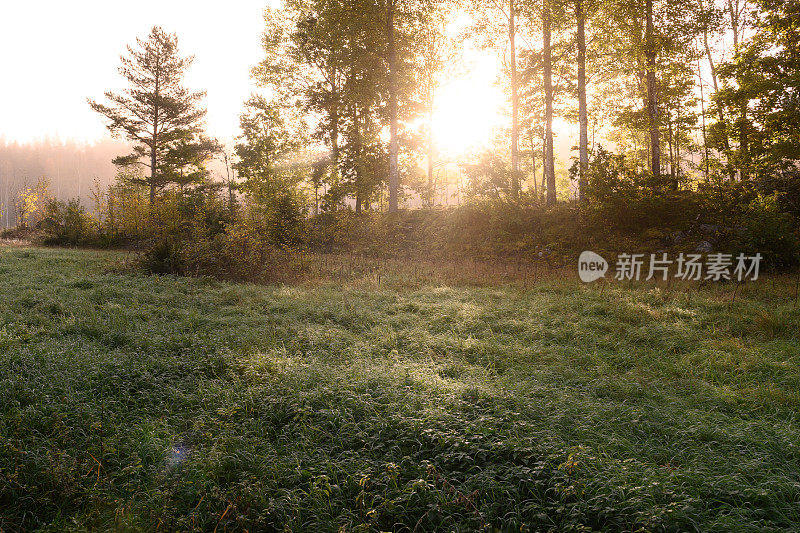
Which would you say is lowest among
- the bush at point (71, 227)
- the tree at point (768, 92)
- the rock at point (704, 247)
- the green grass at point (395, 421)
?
the green grass at point (395, 421)

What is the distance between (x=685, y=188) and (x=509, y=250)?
6614 mm

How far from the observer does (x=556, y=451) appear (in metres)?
3.47

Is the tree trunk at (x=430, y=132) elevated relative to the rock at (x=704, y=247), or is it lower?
elevated

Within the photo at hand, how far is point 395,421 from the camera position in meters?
4.05

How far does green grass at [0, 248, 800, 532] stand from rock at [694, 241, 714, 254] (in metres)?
5.63

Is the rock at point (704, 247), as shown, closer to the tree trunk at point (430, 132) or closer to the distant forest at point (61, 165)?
the tree trunk at point (430, 132)

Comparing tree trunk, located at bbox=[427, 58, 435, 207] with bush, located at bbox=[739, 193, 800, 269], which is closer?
bush, located at bbox=[739, 193, 800, 269]

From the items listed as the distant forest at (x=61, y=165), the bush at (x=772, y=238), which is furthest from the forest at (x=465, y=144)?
the distant forest at (x=61, y=165)

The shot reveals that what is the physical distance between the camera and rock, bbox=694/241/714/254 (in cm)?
1309

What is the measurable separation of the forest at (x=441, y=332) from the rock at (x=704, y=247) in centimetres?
7

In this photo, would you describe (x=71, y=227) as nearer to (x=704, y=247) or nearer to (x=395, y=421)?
(x=395, y=421)

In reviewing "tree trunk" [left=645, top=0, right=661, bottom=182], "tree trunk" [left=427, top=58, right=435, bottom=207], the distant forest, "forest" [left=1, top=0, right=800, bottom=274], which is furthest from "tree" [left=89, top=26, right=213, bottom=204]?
the distant forest

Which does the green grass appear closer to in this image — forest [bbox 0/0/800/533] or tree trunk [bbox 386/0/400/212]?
forest [bbox 0/0/800/533]

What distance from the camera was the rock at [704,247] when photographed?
43.0ft
